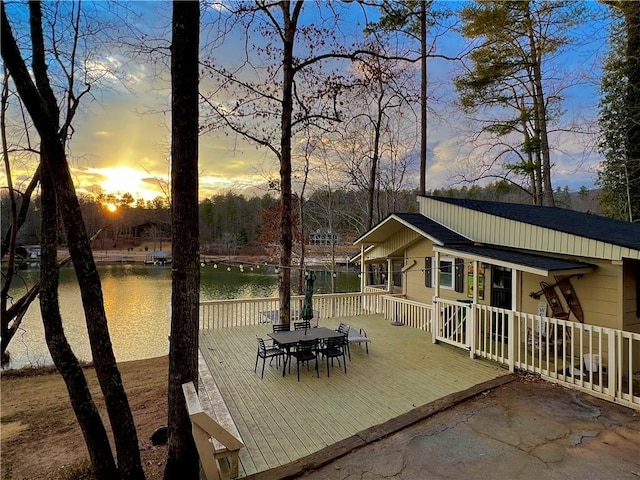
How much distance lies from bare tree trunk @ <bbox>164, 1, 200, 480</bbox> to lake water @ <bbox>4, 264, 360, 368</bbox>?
4.84m

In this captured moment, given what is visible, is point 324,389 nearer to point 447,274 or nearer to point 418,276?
point 447,274

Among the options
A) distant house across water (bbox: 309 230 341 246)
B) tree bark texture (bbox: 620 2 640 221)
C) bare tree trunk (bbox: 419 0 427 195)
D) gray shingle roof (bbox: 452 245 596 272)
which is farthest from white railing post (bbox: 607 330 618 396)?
distant house across water (bbox: 309 230 341 246)

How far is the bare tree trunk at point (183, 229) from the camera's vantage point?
3564 mm

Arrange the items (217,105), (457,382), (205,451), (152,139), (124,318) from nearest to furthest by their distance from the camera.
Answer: (205,451), (457,382), (217,105), (152,139), (124,318)

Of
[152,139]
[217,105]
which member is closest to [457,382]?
[217,105]

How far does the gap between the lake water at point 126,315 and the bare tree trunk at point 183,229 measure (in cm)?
484

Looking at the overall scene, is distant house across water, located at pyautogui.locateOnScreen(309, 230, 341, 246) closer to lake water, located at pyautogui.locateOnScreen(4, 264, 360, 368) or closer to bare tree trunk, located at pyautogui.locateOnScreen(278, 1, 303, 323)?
lake water, located at pyautogui.locateOnScreen(4, 264, 360, 368)

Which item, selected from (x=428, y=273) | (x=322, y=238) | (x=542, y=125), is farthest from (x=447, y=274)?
(x=322, y=238)

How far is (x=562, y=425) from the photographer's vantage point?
161 inches

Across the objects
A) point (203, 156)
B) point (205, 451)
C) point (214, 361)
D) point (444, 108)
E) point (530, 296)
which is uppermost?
point (444, 108)

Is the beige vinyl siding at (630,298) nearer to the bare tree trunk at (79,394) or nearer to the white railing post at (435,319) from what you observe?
the white railing post at (435,319)

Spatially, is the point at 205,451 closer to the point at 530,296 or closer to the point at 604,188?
the point at 530,296

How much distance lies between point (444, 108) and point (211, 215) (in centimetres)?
3781

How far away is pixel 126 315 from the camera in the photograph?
634 inches
